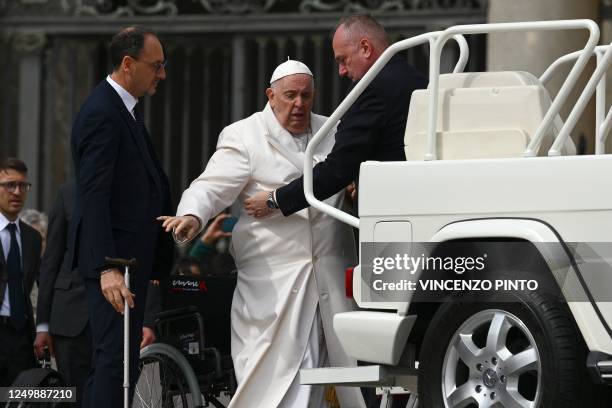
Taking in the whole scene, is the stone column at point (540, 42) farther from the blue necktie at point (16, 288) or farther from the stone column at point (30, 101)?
the stone column at point (30, 101)

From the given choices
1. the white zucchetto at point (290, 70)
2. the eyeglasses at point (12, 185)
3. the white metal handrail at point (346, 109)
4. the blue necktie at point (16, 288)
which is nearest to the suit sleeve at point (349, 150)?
the white metal handrail at point (346, 109)

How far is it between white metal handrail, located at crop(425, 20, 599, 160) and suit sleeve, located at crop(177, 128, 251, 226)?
5.32 ft

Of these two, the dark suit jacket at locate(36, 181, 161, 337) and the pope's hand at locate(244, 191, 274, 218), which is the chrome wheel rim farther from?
the dark suit jacket at locate(36, 181, 161, 337)

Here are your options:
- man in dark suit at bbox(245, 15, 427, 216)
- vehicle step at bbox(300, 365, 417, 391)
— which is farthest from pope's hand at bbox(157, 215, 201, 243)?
vehicle step at bbox(300, 365, 417, 391)

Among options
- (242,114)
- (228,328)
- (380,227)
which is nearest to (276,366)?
(228,328)

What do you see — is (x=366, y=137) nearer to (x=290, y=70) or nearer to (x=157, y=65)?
(x=290, y=70)

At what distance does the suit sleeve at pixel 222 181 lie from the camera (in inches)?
330

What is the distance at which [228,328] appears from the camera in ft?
30.3

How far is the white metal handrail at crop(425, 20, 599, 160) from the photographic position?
6.82m

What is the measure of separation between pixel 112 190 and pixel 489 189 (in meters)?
2.10

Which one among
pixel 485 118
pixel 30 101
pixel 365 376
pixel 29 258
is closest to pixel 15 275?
pixel 29 258

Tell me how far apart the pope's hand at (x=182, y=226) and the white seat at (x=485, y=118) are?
1.30 meters

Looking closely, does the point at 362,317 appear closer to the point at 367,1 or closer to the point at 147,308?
the point at 147,308

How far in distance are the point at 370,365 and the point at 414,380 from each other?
0.72 ft
